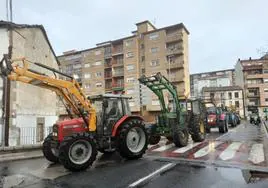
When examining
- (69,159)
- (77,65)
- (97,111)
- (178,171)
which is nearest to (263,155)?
(178,171)

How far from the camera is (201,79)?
8519 cm

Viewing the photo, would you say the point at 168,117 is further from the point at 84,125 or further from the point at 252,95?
the point at 252,95

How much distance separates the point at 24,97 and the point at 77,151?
964 cm

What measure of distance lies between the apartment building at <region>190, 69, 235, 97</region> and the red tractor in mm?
73595

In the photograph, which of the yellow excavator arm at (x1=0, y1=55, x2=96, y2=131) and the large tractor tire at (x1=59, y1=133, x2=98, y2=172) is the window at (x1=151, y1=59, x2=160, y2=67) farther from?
the large tractor tire at (x1=59, y1=133, x2=98, y2=172)

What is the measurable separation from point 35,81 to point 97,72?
1992 inches

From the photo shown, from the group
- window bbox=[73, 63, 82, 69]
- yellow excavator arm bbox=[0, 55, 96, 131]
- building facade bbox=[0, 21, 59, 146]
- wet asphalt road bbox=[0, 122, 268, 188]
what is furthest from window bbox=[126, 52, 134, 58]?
wet asphalt road bbox=[0, 122, 268, 188]

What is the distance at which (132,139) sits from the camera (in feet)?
28.5

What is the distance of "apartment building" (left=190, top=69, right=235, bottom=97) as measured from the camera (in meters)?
81.4

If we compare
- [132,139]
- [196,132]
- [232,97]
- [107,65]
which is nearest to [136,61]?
[107,65]

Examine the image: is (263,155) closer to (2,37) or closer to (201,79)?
(2,37)

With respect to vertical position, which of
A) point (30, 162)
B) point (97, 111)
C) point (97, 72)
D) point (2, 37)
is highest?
point (97, 72)

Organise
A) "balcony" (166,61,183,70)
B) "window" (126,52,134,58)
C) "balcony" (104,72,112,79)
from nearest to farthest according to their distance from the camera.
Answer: "balcony" (166,61,183,70) < "window" (126,52,134,58) < "balcony" (104,72,112,79)

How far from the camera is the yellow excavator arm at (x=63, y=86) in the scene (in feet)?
23.6
